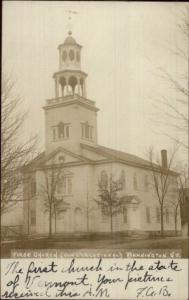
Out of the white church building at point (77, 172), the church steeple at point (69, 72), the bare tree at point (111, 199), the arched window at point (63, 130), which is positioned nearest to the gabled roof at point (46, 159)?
the white church building at point (77, 172)

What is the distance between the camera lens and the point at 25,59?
14.6 feet

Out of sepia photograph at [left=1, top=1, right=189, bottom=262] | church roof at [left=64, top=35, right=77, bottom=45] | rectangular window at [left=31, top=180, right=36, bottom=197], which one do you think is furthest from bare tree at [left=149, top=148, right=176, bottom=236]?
church roof at [left=64, top=35, right=77, bottom=45]

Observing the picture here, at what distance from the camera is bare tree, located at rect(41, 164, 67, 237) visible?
14.2ft

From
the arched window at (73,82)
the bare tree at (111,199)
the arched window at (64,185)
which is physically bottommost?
the bare tree at (111,199)

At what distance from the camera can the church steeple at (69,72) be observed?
4336 mm

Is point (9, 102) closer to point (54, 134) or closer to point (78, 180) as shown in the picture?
point (54, 134)

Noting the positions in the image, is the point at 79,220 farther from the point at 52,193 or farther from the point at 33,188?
the point at 33,188

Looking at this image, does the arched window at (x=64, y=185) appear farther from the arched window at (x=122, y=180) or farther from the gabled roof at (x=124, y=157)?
the arched window at (x=122, y=180)

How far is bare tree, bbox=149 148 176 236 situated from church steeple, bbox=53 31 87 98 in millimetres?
1040

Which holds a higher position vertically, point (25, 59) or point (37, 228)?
point (25, 59)

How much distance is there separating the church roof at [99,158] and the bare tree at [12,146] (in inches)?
4.6

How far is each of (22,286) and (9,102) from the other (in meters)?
1.95

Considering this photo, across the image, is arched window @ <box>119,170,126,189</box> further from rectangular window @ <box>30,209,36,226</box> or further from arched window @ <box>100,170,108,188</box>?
rectangular window @ <box>30,209,36,226</box>

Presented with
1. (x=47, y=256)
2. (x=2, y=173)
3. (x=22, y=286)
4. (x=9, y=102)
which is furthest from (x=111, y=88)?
(x=22, y=286)
